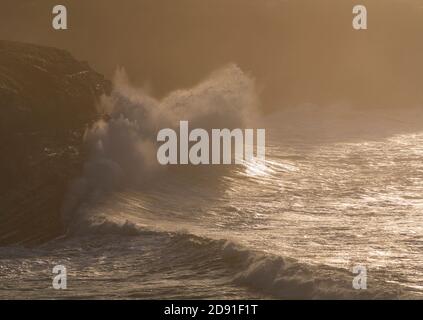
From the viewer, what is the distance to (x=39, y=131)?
18.9 metres

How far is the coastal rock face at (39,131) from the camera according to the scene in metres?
15.7

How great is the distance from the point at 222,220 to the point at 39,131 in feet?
15.4

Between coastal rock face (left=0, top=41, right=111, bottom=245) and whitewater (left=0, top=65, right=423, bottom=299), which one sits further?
coastal rock face (left=0, top=41, right=111, bottom=245)

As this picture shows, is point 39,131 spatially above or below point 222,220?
above

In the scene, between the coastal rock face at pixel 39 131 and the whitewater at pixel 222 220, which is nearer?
the whitewater at pixel 222 220

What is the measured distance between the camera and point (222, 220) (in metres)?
16.5

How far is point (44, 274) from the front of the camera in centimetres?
1278

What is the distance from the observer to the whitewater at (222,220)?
12133mm

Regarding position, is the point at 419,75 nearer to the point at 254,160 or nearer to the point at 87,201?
the point at 254,160

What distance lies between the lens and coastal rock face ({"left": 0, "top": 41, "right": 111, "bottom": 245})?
51.6ft

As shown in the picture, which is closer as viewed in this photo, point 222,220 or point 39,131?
point 222,220

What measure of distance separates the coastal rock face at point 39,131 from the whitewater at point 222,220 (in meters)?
0.36

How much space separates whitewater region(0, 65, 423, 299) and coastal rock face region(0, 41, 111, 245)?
14.2 inches
